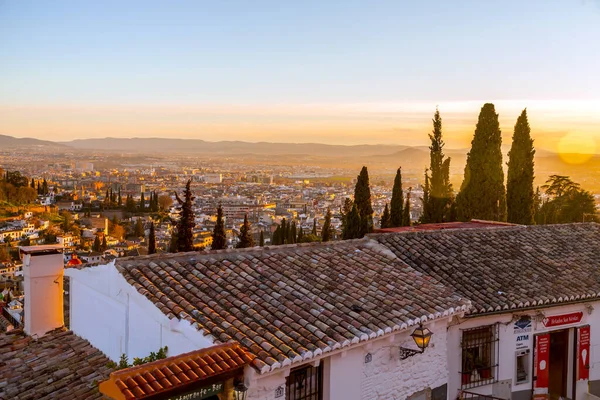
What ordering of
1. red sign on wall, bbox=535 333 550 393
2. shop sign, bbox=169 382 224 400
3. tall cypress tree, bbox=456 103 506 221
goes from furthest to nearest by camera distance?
1. tall cypress tree, bbox=456 103 506 221
2. red sign on wall, bbox=535 333 550 393
3. shop sign, bbox=169 382 224 400

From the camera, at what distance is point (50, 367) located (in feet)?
25.1

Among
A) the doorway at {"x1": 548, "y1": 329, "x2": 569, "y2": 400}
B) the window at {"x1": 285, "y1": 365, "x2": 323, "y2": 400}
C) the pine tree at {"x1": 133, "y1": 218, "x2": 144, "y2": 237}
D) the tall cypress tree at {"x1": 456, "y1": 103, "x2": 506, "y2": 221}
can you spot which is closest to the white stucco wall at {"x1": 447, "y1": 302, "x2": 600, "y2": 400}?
the doorway at {"x1": 548, "y1": 329, "x2": 569, "y2": 400}

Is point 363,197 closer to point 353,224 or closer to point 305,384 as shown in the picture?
point 353,224

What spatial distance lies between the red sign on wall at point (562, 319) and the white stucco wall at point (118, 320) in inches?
295

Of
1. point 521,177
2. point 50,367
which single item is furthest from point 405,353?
point 521,177

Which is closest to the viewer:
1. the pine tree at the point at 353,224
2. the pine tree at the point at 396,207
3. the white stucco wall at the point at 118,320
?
the white stucco wall at the point at 118,320

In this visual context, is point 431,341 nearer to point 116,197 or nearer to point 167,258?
point 167,258

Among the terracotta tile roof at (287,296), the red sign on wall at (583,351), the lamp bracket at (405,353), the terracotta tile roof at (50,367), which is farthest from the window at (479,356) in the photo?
the terracotta tile roof at (50,367)

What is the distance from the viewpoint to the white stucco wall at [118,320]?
6418 mm

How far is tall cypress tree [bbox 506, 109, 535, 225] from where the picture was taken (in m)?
29.9

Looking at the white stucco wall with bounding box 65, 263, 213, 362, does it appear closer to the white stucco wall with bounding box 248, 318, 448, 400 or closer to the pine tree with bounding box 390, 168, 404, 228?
the white stucco wall with bounding box 248, 318, 448, 400

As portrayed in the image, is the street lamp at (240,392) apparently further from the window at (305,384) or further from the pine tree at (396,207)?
the pine tree at (396,207)

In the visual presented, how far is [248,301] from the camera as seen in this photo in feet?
23.7

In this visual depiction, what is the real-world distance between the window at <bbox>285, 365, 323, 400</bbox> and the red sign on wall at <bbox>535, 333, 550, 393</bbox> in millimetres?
5589
